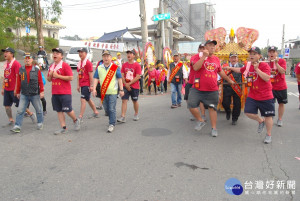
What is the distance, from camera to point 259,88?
Answer: 4.69 metres

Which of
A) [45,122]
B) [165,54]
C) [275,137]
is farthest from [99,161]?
[165,54]

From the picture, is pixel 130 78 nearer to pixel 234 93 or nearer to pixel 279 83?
pixel 234 93

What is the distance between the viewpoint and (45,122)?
6.39 metres

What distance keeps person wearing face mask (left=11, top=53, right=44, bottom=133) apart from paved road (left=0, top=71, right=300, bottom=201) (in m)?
0.43

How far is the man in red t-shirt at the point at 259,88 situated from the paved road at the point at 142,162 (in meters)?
0.60

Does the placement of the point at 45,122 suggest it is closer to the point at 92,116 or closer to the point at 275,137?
the point at 92,116

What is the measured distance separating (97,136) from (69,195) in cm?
231

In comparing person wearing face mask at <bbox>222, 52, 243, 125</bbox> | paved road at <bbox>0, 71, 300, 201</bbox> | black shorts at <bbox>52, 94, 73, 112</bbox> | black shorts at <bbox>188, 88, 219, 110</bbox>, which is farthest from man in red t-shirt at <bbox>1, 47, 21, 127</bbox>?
person wearing face mask at <bbox>222, 52, 243, 125</bbox>

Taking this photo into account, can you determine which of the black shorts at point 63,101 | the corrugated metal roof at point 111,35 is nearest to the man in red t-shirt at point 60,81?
the black shorts at point 63,101
